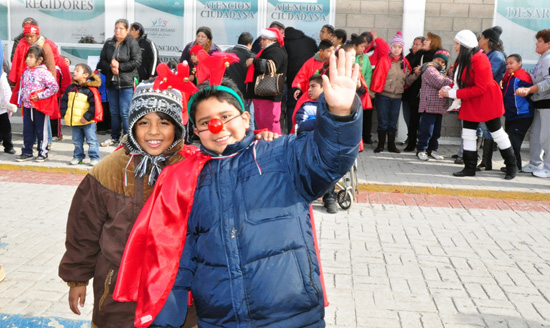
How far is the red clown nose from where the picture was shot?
7.94 ft

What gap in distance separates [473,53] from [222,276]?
7.28 meters

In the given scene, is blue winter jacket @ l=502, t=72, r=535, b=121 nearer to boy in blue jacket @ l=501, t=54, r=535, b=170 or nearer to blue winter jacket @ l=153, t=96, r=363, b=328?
boy in blue jacket @ l=501, t=54, r=535, b=170

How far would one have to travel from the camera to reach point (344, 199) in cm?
722

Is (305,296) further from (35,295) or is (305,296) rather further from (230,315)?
(35,295)

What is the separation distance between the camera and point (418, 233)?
634 centimetres

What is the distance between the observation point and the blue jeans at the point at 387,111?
1088cm

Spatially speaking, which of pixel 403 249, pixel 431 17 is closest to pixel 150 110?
pixel 403 249

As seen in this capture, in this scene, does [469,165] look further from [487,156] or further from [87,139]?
[87,139]

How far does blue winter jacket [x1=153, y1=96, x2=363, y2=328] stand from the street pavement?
1911 millimetres

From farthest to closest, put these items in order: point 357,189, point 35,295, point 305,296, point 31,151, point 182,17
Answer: point 182,17, point 31,151, point 357,189, point 35,295, point 305,296

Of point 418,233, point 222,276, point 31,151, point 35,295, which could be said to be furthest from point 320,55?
point 222,276

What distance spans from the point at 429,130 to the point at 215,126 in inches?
332

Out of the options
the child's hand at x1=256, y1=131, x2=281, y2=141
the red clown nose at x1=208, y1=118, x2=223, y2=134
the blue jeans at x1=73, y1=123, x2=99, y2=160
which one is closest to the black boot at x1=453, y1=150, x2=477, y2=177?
the blue jeans at x1=73, y1=123, x2=99, y2=160

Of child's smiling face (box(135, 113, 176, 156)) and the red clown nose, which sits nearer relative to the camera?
the red clown nose
